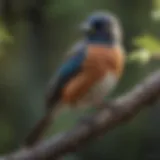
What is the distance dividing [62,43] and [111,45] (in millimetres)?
118

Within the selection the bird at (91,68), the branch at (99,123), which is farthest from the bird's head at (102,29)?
the branch at (99,123)

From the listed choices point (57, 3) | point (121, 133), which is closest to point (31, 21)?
point (57, 3)

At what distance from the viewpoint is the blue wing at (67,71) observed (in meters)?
0.98

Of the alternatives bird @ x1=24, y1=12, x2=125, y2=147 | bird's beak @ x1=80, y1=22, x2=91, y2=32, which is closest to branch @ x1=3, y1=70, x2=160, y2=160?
bird @ x1=24, y1=12, x2=125, y2=147

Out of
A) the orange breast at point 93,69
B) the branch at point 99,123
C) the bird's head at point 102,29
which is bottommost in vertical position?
the branch at point 99,123

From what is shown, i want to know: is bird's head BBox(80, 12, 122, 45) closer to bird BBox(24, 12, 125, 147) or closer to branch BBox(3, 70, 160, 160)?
bird BBox(24, 12, 125, 147)

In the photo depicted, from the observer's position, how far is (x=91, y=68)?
980 millimetres

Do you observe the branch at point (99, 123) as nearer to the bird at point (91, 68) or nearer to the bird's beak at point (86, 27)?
the bird at point (91, 68)

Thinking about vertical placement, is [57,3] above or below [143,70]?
above

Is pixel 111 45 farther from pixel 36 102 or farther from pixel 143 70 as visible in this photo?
pixel 36 102

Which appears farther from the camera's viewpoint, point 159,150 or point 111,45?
point 159,150

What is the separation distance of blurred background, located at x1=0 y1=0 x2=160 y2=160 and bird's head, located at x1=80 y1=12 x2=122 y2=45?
45 mm

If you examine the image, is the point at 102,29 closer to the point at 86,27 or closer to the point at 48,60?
the point at 86,27

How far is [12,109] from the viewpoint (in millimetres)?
1073
